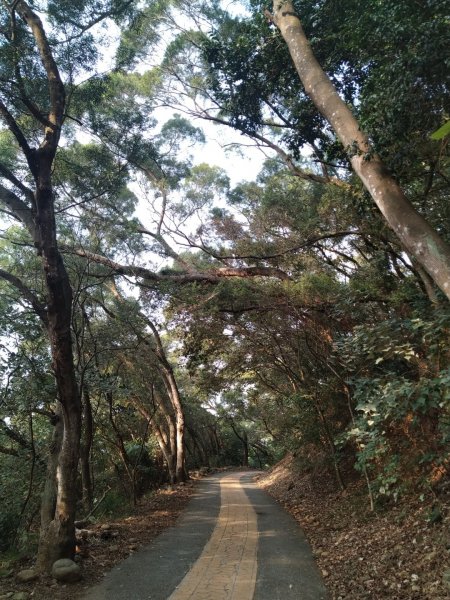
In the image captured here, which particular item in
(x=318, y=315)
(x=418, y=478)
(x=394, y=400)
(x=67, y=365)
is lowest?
(x=418, y=478)

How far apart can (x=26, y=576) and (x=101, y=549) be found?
1.65 meters

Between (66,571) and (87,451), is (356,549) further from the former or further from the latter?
(87,451)

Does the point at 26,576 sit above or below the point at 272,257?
below

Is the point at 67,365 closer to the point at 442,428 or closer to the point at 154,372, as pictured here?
the point at 442,428

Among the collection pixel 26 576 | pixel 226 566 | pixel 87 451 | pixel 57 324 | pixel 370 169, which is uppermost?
pixel 370 169

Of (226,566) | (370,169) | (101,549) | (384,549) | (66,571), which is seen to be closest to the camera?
(370,169)

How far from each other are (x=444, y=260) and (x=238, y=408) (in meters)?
27.6

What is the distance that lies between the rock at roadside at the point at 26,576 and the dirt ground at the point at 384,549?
368cm

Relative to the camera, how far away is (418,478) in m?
6.07

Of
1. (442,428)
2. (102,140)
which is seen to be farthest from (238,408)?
(442,428)

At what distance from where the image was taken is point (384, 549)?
5.59 m

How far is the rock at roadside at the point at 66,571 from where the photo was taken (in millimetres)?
5246

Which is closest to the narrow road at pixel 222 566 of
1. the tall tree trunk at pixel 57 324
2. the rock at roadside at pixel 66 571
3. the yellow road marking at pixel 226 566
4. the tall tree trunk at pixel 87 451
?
the yellow road marking at pixel 226 566

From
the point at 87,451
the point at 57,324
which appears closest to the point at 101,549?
the point at 87,451
